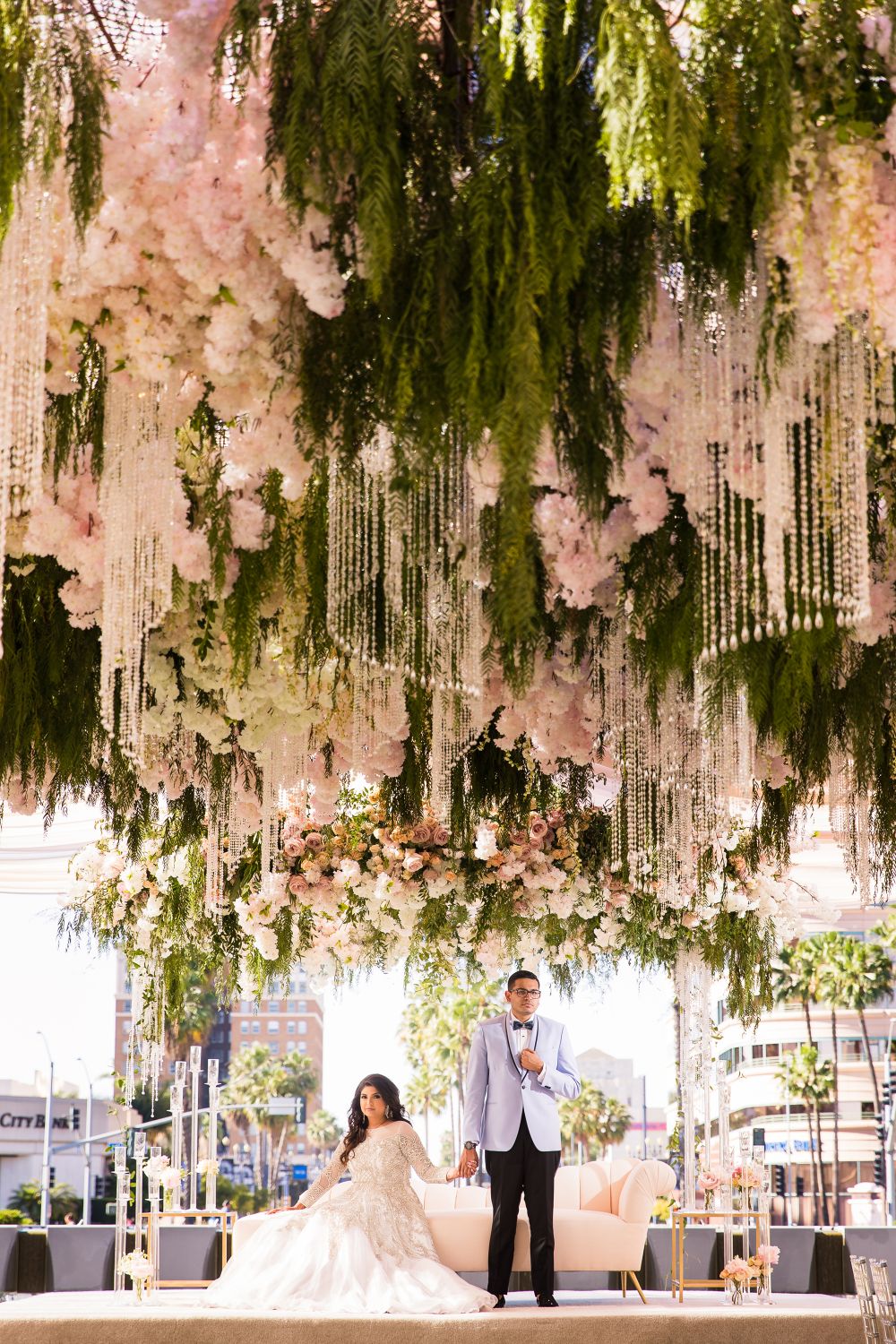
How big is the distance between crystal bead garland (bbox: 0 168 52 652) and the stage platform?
4377 mm

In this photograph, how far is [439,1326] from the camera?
20.5 ft

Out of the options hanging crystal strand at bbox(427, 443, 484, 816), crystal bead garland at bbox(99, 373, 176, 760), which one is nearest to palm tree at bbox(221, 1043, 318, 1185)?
hanging crystal strand at bbox(427, 443, 484, 816)

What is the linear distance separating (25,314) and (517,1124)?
5.31 metres

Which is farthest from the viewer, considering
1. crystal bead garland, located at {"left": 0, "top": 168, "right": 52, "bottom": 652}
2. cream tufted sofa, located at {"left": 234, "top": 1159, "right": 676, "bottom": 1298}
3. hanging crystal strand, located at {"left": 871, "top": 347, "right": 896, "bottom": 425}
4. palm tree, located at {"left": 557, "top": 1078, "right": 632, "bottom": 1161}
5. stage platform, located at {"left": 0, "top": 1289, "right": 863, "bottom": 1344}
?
palm tree, located at {"left": 557, "top": 1078, "right": 632, "bottom": 1161}

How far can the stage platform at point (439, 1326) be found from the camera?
20.5ft

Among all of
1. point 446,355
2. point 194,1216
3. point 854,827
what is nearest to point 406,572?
Answer: point 446,355

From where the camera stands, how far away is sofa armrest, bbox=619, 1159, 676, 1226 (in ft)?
26.2

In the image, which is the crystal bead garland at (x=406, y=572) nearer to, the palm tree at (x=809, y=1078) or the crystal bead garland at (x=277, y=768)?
the crystal bead garland at (x=277, y=768)

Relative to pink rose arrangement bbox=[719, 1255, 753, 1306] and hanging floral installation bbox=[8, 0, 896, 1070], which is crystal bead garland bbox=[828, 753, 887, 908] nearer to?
hanging floral installation bbox=[8, 0, 896, 1070]

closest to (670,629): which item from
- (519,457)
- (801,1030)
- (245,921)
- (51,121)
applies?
(519,457)

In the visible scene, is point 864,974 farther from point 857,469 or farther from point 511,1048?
point 857,469

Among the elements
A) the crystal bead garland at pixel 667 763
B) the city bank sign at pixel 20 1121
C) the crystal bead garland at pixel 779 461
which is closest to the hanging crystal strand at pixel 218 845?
the crystal bead garland at pixel 667 763

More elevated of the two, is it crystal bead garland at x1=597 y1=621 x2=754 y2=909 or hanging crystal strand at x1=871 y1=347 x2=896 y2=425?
hanging crystal strand at x1=871 y1=347 x2=896 y2=425

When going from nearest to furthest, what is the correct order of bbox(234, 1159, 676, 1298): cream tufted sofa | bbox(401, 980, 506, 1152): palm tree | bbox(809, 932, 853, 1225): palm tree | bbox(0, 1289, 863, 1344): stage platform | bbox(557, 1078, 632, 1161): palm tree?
bbox(0, 1289, 863, 1344): stage platform, bbox(234, 1159, 676, 1298): cream tufted sofa, bbox(809, 932, 853, 1225): palm tree, bbox(401, 980, 506, 1152): palm tree, bbox(557, 1078, 632, 1161): palm tree
